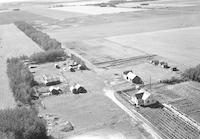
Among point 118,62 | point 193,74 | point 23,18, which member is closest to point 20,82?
point 118,62

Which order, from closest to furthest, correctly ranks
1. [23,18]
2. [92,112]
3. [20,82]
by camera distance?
[92,112] → [20,82] → [23,18]

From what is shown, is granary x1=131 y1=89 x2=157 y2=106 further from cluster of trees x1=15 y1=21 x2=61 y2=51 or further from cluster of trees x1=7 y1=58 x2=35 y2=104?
cluster of trees x1=15 y1=21 x2=61 y2=51

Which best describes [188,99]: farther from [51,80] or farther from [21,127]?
[21,127]

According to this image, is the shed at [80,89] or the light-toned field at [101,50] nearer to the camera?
the shed at [80,89]

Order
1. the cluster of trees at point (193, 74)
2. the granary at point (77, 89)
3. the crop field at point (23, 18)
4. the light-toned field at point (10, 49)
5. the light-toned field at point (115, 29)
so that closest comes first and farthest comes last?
1. the light-toned field at point (10, 49)
2. the granary at point (77, 89)
3. the cluster of trees at point (193, 74)
4. the light-toned field at point (115, 29)
5. the crop field at point (23, 18)

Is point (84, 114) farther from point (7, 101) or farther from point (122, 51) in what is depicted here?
point (122, 51)

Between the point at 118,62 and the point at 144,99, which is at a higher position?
the point at 144,99

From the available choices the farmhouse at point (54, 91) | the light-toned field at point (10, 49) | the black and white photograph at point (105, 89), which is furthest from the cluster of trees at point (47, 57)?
the farmhouse at point (54, 91)

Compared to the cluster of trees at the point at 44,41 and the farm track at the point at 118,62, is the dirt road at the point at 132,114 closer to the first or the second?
the farm track at the point at 118,62
